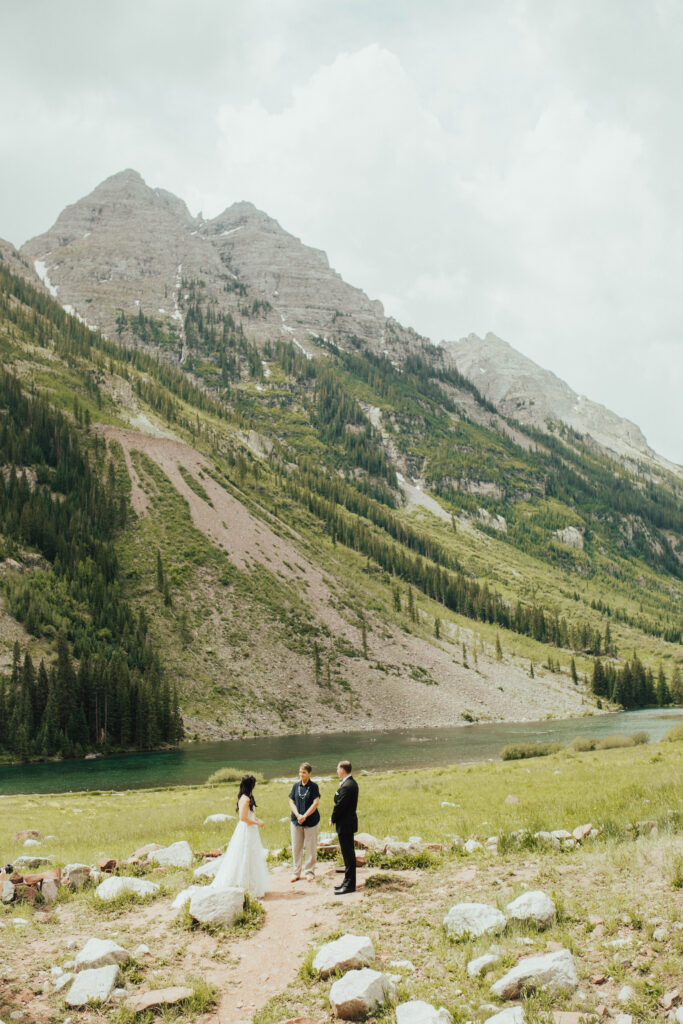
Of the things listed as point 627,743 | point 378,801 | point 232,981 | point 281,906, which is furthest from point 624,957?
point 627,743

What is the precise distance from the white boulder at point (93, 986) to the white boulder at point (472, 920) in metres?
5.39

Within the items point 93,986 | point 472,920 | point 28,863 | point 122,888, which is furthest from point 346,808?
point 28,863

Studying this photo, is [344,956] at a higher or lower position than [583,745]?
higher

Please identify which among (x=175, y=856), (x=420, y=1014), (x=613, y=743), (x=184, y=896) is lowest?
(x=613, y=743)

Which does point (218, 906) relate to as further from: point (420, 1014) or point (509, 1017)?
point (509, 1017)

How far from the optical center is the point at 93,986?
8.80 metres

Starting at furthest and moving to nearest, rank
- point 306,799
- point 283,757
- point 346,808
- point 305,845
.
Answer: point 283,757
point 305,845
point 306,799
point 346,808

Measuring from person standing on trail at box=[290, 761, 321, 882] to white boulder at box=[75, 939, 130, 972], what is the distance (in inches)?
215

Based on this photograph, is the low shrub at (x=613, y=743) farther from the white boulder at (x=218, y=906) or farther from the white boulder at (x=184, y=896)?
the white boulder at (x=218, y=906)

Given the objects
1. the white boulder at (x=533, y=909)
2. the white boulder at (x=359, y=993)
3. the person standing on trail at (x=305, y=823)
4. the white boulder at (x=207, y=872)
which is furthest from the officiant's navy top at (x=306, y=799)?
the white boulder at (x=359, y=993)

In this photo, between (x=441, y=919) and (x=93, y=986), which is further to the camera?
(x=441, y=919)

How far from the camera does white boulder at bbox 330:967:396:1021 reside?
767 centimetres

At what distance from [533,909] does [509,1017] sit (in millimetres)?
2975

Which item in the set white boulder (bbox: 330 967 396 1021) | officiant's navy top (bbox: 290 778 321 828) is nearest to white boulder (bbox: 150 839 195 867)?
officiant's navy top (bbox: 290 778 321 828)
